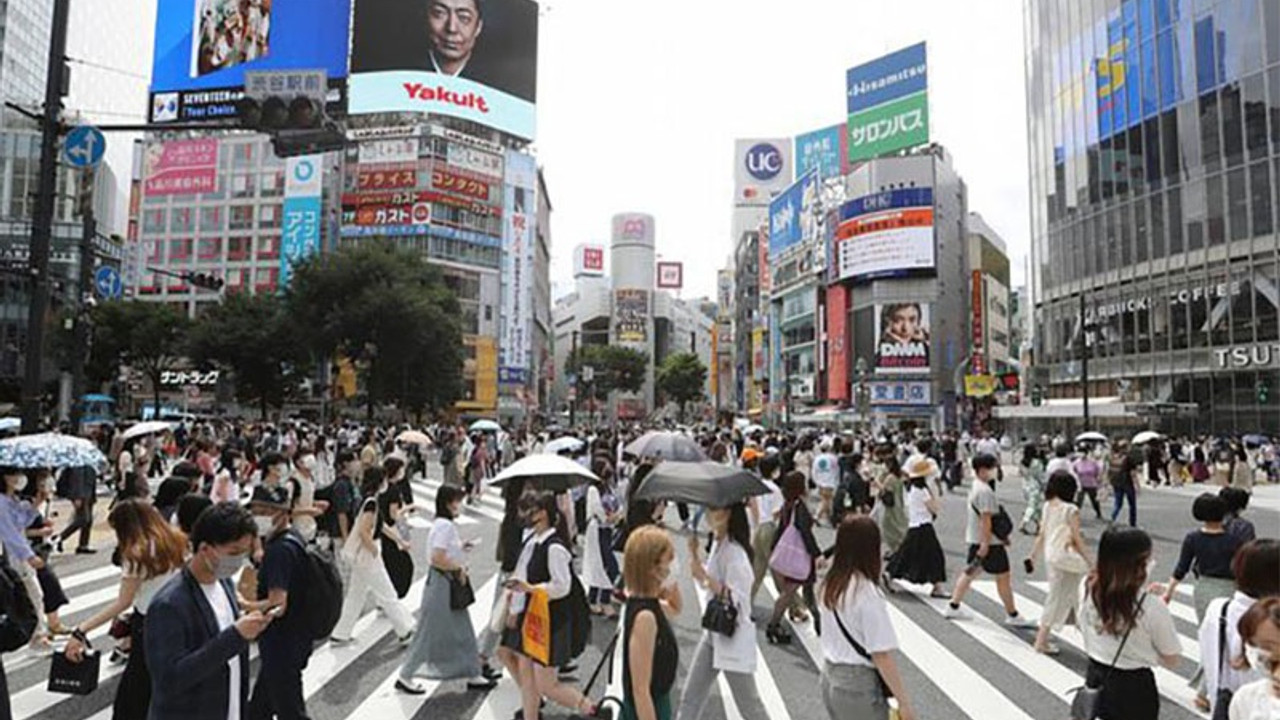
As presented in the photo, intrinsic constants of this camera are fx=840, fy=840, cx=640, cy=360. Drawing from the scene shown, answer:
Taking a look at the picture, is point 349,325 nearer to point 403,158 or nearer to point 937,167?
point 403,158

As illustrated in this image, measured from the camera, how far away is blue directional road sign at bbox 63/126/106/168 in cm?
1034

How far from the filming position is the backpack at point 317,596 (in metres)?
4.29

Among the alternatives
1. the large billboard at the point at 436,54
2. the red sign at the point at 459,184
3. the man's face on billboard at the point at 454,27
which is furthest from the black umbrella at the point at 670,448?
the man's face on billboard at the point at 454,27

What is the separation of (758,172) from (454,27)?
58.4 meters

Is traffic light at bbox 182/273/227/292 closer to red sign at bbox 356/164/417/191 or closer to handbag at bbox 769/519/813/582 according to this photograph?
handbag at bbox 769/519/813/582

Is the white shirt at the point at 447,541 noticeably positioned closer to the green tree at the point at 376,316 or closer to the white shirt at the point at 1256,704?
the white shirt at the point at 1256,704

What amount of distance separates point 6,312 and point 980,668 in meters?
61.2

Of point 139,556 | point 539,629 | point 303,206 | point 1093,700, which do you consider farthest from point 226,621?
point 303,206

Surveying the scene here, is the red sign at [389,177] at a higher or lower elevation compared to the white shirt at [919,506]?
higher

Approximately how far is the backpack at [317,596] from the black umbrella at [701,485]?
2.29 meters

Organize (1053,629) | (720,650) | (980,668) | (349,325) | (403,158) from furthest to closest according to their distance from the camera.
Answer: (403,158) → (349,325) → (1053,629) → (980,668) → (720,650)

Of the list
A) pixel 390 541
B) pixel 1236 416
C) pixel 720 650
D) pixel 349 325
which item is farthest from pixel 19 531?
pixel 1236 416

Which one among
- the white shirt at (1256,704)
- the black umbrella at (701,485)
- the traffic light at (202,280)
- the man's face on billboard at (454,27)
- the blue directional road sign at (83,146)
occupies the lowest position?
the white shirt at (1256,704)

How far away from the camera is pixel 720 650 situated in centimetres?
455
